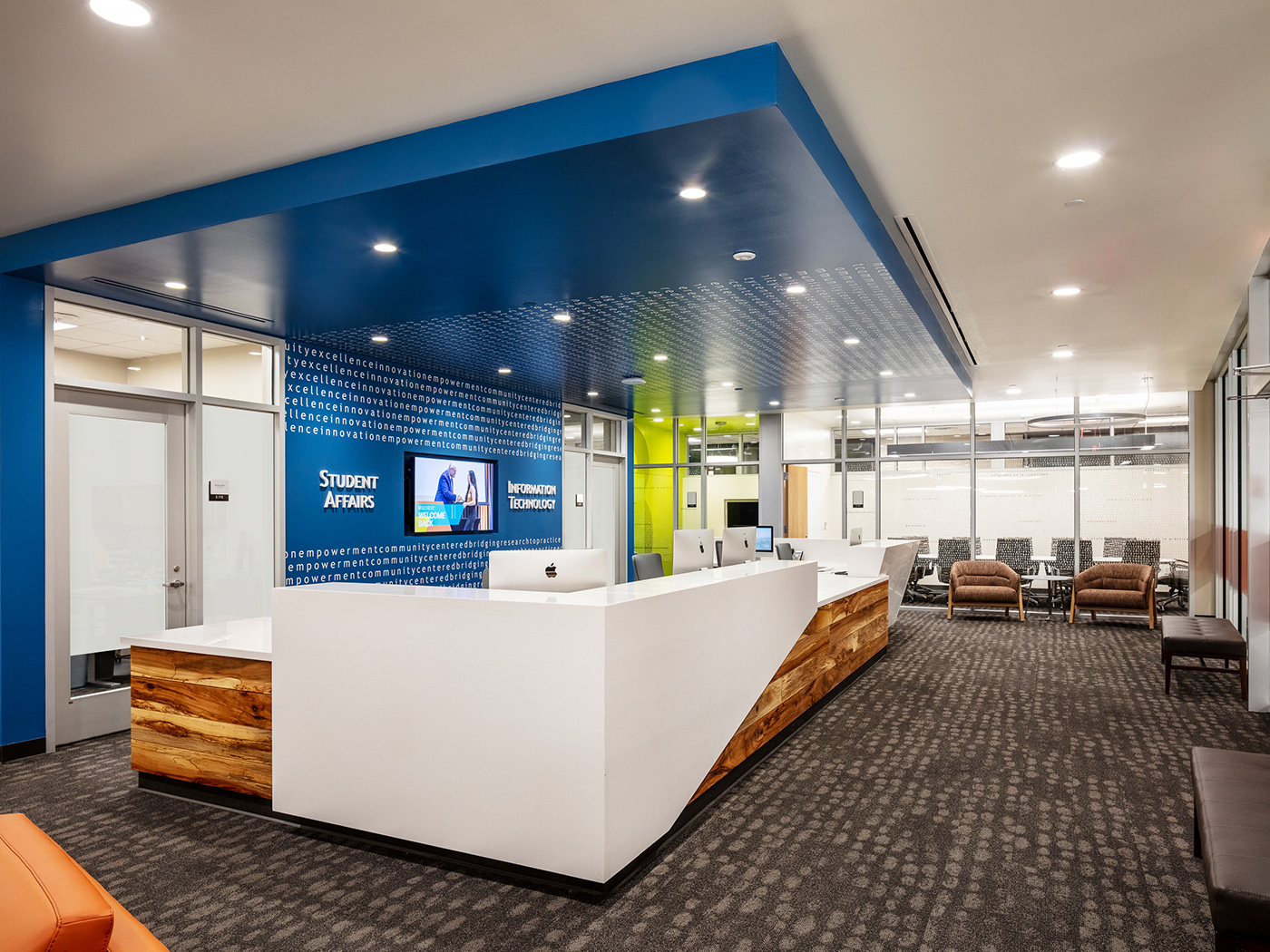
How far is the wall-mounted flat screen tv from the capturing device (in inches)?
314

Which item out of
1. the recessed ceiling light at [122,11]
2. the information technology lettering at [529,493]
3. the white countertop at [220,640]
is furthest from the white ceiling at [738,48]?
the information technology lettering at [529,493]

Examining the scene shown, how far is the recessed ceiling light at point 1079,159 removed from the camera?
3809 mm

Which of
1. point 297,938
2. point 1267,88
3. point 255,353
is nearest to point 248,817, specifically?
point 297,938

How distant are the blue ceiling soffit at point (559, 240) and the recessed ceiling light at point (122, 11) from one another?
1.02m

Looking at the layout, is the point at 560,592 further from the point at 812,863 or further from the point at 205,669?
the point at 205,669

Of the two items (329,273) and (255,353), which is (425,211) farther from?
(255,353)

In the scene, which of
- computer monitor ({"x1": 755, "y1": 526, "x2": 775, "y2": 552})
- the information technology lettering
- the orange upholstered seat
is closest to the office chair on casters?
computer monitor ({"x1": 755, "y1": 526, "x2": 775, "y2": 552})

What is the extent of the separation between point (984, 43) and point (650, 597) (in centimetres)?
236

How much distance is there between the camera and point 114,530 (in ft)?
17.3

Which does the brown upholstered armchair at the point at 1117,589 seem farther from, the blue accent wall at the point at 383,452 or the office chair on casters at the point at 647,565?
the blue accent wall at the point at 383,452

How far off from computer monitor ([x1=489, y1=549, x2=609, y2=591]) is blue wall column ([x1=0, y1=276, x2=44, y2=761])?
3098 millimetres

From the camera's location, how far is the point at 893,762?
446 centimetres

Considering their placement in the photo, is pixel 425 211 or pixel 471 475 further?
pixel 471 475

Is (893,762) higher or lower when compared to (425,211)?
lower
